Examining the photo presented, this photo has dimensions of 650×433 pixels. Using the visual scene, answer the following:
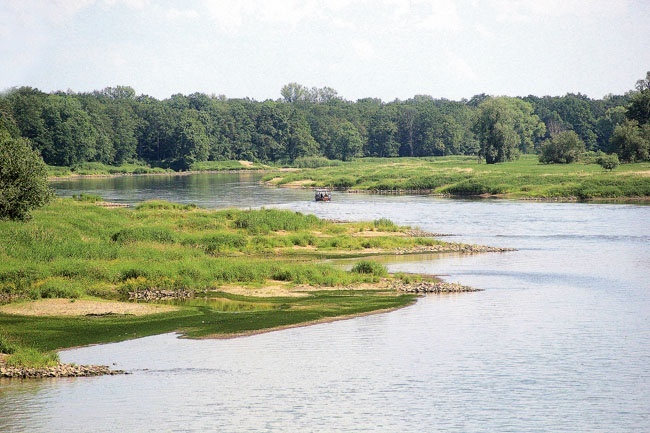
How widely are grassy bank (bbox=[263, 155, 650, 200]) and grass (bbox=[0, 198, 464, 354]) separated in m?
56.2

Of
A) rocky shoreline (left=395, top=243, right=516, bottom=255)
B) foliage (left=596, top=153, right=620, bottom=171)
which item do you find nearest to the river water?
rocky shoreline (left=395, top=243, right=516, bottom=255)

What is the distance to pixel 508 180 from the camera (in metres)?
131

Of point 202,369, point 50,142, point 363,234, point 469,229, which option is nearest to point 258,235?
point 363,234

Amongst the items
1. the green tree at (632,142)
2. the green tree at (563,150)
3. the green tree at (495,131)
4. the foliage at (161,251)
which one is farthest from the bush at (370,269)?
the green tree at (495,131)

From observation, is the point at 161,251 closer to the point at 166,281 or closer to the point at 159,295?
the point at 166,281

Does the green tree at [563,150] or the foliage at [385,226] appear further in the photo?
the green tree at [563,150]

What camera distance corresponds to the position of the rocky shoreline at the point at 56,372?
29.3 metres

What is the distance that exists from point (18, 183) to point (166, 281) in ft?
44.3

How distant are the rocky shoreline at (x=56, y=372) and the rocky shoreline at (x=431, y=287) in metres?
20.2

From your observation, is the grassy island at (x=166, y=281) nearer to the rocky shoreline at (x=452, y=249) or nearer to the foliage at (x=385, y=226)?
the rocky shoreline at (x=452, y=249)

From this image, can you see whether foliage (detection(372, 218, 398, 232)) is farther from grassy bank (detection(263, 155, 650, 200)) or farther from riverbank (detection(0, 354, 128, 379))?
grassy bank (detection(263, 155, 650, 200))

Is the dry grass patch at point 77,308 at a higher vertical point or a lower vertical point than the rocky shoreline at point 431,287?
higher

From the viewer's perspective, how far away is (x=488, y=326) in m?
38.2

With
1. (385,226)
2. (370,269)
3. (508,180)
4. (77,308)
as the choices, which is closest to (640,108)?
(508,180)
